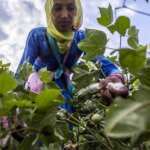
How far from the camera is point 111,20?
Answer: 72 cm

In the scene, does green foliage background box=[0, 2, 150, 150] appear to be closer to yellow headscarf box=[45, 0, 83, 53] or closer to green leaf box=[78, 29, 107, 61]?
green leaf box=[78, 29, 107, 61]

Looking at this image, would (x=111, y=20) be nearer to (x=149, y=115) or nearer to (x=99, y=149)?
(x=99, y=149)

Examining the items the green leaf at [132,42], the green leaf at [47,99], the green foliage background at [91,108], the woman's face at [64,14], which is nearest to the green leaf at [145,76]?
the green foliage background at [91,108]

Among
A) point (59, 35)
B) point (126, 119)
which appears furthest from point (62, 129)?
point (59, 35)

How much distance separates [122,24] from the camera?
2.27 ft

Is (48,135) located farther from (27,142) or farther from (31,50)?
(31,50)

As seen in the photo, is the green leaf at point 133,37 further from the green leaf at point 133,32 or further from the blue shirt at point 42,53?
the blue shirt at point 42,53

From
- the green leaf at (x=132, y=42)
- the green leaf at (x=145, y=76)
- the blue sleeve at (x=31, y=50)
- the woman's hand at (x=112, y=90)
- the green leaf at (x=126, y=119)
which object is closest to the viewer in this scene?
the green leaf at (x=126, y=119)

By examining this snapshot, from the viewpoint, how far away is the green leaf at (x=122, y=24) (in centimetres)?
67

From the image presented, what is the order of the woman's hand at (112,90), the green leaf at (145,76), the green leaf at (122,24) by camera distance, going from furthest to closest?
1. the green leaf at (122,24)
2. the woman's hand at (112,90)
3. the green leaf at (145,76)

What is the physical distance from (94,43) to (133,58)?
34 centimetres

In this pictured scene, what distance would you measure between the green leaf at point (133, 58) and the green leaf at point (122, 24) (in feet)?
0.94

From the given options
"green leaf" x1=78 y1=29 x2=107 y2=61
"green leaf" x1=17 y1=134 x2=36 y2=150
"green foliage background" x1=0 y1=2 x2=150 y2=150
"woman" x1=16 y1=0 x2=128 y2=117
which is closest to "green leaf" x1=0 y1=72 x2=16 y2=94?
"green foliage background" x1=0 y1=2 x2=150 y2=150

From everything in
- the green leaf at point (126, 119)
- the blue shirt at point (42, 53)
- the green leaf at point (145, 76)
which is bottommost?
the blue shirt at point (42, 53)
